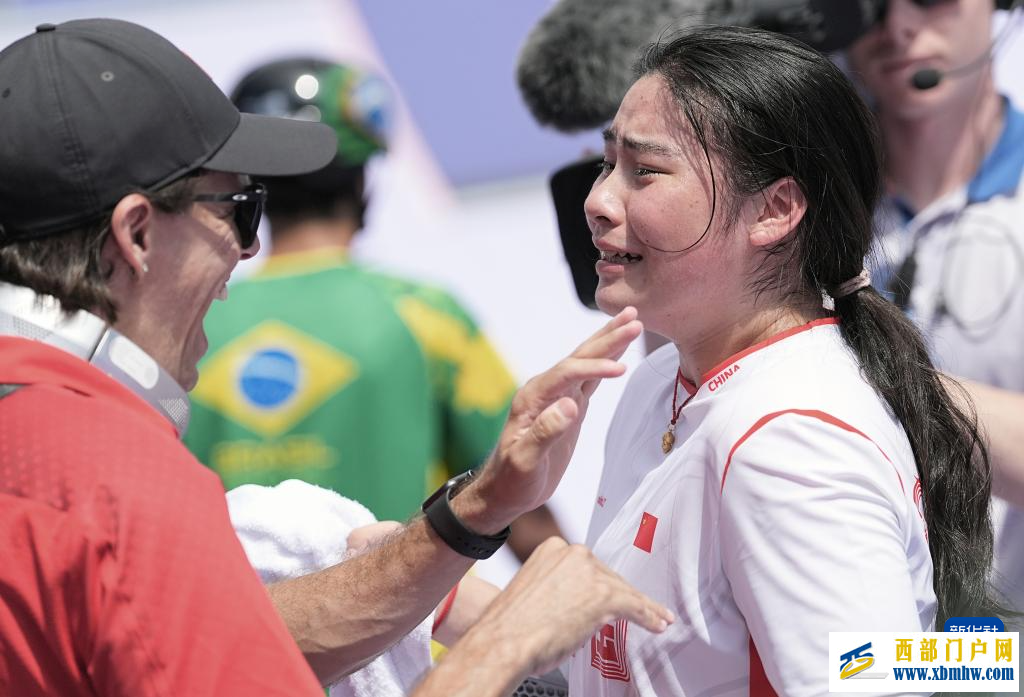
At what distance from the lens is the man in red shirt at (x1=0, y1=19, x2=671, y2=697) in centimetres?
Answer: 123

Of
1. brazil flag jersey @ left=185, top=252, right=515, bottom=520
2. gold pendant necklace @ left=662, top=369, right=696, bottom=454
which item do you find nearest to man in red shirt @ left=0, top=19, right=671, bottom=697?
gold pendant necklace @ left=662, top=369, right=696, bottom=454

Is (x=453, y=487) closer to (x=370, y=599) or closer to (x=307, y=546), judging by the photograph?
(x=370, y=599)

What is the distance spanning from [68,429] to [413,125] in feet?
12.6

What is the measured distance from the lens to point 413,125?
A: 4992 millimetres

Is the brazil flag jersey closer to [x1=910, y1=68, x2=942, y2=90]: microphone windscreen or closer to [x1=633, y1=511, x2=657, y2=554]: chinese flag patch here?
[x1=910, y1=68, x2=942, y2=90]: microphone windscreen

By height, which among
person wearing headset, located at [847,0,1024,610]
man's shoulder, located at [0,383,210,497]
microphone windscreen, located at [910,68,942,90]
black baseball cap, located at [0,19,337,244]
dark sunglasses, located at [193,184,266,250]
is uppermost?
black baseball cap, located at [0,19,337,244]

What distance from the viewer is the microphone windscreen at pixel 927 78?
9.02 ft

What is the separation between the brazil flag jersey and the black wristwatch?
1091 mm

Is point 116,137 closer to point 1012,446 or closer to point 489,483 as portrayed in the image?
point 489,483

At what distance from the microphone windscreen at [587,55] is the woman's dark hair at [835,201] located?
825 mm

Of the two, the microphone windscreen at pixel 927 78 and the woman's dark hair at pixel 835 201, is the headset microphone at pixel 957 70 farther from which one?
the woman's dark hair at pixel 835 201

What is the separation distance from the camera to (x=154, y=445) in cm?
131

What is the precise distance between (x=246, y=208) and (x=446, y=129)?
132 inches

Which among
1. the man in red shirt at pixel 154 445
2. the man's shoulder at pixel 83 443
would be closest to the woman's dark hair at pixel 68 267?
the man in red shirt at pixel 154 445
